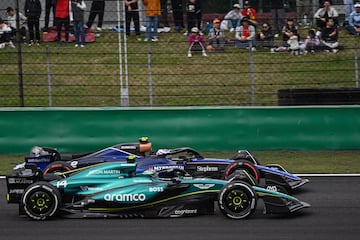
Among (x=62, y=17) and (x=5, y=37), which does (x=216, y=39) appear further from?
(x=5, y=37)

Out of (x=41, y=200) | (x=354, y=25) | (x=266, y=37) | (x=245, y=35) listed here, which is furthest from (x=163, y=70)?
(x=41, y=200)

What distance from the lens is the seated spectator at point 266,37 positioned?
1528cm

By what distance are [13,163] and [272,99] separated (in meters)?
5.66

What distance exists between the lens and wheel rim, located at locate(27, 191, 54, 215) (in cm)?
938

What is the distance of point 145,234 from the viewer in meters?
8.80

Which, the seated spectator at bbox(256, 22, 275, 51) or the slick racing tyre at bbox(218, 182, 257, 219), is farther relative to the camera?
the seated spectator at bbox(256, 22, 275, 51)

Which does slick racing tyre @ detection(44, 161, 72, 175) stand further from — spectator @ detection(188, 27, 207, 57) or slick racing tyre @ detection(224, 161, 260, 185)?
spectator @ detection(188, 27, 207, 57)

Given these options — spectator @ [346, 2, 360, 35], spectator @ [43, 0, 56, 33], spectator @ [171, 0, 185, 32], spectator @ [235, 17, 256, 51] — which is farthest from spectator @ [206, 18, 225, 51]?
spectator @ [43, 0, 56, 33]

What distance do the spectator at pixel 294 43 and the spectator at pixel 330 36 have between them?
0.53 m

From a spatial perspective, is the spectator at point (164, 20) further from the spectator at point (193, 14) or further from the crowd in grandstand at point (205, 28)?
the spectator at point (193, 14)

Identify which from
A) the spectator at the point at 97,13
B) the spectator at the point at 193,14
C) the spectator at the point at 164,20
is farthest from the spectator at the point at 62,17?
the spectator at the point at 193,14

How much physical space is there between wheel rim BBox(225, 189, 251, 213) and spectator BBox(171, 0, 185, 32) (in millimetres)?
6508

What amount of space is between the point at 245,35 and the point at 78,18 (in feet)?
11.7

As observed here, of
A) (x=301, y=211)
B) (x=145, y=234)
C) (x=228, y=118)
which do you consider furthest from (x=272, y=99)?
(x=145, y=234)
